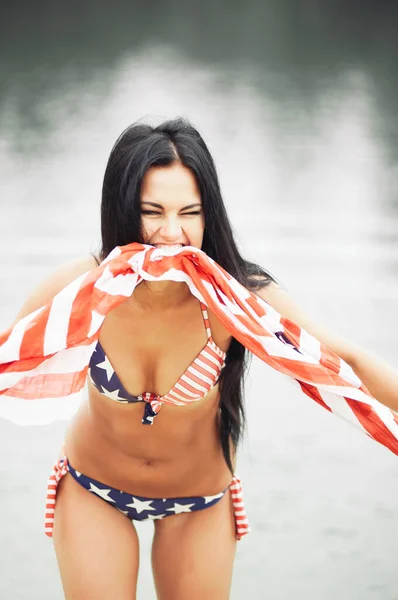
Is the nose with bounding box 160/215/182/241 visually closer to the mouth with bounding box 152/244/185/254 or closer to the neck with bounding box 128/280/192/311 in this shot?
the mouth with bounding box 152/244/185/254

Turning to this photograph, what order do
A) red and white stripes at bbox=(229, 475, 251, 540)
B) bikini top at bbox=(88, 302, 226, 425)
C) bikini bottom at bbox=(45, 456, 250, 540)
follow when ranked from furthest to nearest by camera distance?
1. red and white stripes at bbox=(229, 475, 251, 540)
2. bikini bottom at bbox=(45, 456, 250, 540)
3. bikini top at bbox=(88, 302, 226, 425)

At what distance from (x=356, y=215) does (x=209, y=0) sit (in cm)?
660

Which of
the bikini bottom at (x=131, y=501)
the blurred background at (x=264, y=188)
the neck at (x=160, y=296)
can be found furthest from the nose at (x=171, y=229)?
the bikini bottom at (x=131, y=501)

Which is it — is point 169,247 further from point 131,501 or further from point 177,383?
point 131,501

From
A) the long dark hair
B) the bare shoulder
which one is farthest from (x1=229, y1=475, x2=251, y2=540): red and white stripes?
the bare shoulder

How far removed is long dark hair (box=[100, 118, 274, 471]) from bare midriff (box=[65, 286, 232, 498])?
0.10 metres

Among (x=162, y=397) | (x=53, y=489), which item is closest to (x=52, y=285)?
(x=162, y=397)

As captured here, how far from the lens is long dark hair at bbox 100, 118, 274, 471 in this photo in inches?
79.7

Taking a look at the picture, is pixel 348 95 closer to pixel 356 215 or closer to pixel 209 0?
pixel 356 215

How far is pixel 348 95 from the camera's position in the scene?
9453mm

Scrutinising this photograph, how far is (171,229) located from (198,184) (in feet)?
0.40

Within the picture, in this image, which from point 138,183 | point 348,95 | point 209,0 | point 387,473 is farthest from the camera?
point 209,0

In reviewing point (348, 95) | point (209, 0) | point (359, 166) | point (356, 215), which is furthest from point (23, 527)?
point (209, 0)

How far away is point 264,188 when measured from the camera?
742 cm
